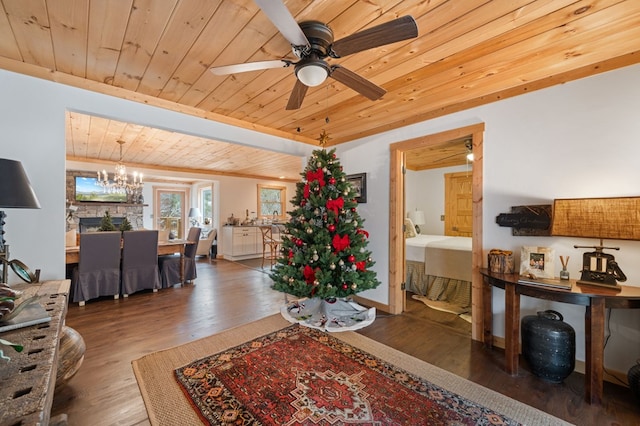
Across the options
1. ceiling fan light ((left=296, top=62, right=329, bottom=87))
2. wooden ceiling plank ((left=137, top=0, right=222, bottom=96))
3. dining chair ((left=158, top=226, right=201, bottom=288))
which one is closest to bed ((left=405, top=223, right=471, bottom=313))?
ceiling fan light ((left=296, top=62, right=329, bottom=87))

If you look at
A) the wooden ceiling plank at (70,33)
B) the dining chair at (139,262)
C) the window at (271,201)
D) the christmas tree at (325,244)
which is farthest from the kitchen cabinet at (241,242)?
the wooden ceiling plank at (70,33)

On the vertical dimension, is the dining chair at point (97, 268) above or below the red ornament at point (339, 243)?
below

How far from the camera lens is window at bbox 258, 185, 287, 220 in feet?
26.4

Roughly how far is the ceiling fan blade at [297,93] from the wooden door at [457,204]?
14.8 feet

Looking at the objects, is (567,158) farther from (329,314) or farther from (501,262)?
(329,314)

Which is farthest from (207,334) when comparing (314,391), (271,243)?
(271,243)

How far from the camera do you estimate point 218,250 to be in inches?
283

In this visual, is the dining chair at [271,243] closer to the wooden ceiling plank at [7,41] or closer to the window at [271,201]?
the window at [271,201]

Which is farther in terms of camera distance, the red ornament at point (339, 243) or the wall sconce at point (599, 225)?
the red ornament at point (339, 243)

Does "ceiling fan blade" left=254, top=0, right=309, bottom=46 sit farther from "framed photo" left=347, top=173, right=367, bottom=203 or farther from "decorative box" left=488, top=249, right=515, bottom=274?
"framed photo" left=347, top=173, right=367, bottom=203

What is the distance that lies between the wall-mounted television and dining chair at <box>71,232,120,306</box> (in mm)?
3310

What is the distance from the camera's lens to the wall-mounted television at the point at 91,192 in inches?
234

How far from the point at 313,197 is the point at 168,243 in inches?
126

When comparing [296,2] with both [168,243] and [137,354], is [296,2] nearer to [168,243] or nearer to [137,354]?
[137,354]
